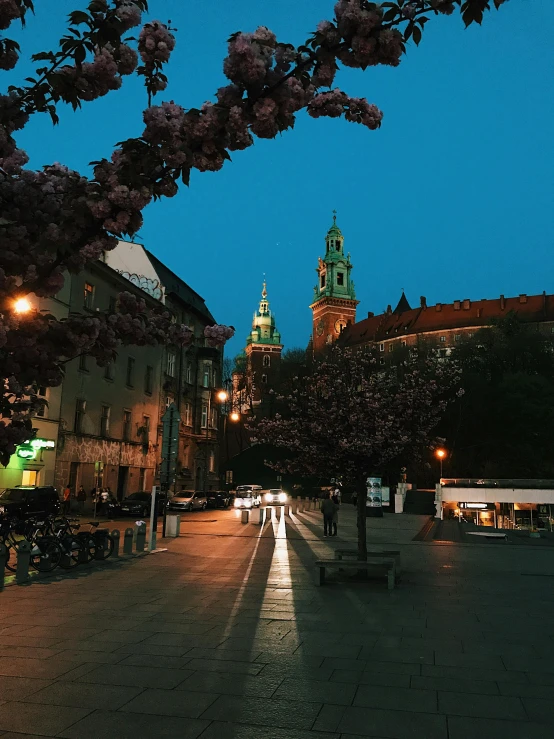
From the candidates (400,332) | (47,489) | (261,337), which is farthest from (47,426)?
(261,337)

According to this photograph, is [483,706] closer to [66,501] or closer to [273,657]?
[273,657]

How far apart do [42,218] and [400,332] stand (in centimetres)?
12288

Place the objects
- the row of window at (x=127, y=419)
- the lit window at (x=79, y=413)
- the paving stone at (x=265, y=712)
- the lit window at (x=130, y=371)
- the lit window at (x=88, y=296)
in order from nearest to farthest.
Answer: the paving stone at (x=265, y=712)
the lit window at (x=79, y=413)
the row of window at (x=127, y=419)
the lit window at (x=88, y=296)
the lit window at (x=130, y=371)

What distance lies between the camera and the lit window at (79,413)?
3859 cm

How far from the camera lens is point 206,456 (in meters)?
60.4

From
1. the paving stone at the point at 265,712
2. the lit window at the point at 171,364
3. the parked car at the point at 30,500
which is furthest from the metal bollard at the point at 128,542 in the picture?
the lit window at the point at 171,364

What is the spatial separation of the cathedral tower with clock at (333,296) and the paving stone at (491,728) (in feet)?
454

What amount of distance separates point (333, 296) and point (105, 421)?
11075 centimetres

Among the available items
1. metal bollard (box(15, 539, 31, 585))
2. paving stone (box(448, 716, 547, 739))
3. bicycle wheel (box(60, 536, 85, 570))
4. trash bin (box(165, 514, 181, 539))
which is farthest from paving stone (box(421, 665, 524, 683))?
trash bin (box(165, 514, 181, 539))

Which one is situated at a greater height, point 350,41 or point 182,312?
point 182,312

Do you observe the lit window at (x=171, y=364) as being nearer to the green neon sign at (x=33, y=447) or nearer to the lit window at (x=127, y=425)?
the lit window at (x=127, y=425)

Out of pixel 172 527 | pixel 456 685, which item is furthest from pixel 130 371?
pixel 456 685

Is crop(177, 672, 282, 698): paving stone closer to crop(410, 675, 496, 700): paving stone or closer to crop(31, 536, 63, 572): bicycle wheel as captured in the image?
crop(410, 675, 496, 700): paving stone

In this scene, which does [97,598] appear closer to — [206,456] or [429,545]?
[429,545]
